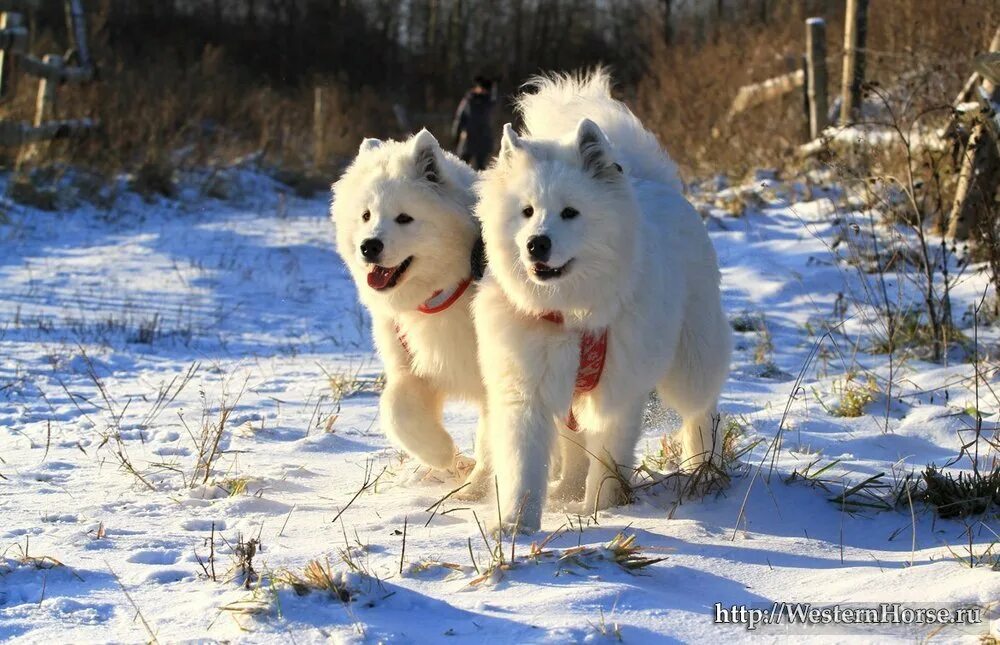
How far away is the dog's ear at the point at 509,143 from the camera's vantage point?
3.54 metres

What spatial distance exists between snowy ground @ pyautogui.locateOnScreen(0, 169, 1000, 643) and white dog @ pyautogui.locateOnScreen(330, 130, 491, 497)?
27 cm

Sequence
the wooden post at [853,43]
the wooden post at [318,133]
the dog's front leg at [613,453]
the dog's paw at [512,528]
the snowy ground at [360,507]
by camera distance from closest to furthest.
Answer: the snowy ground at [360,507], the dog's paw at [512,528], the dog's front leg at [613,453], the wooden post at [853,43], the wooden post at [318,133]

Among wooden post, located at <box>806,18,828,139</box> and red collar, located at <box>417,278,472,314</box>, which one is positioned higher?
wooden post, located at <box>806,18,828,139</box>

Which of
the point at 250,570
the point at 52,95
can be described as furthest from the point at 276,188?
the point at 250,570

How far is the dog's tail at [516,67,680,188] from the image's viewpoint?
4305mm

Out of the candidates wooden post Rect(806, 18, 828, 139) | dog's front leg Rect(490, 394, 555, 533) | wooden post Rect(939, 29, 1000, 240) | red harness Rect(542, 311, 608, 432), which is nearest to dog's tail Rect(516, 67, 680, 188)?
red harness Rect(542, 311, 608, 432)

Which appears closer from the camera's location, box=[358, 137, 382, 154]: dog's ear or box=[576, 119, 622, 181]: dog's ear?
box=[576, 119, 622, 181]: dog's ear

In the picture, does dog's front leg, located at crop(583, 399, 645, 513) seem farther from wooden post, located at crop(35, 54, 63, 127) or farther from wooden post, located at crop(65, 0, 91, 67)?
wooden post, located at crop(65, 0, 91, 67)

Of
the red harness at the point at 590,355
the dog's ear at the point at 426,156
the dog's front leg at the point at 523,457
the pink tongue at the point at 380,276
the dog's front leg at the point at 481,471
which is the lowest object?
the dog's front leg at the point at 481,471

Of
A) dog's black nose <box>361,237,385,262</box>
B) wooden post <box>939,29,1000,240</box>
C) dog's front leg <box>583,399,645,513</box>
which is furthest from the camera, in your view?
wooden post <box>939,29,1000,240</box>

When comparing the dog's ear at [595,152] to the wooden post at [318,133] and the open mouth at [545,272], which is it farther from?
the wooden post at [318,133]

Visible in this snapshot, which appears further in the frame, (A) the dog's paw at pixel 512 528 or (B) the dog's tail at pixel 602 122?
(B) the dog's tail at pixel 602 122

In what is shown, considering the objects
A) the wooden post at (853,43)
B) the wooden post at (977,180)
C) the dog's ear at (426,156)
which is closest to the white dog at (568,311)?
the dog's ear at (426,156)

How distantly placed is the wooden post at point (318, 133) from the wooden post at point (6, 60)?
4716mm
